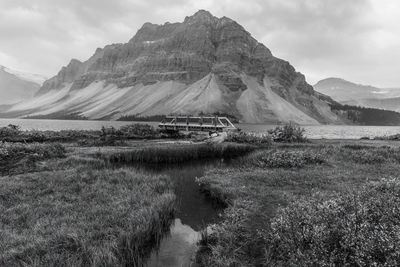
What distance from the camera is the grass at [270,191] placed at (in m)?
9.85

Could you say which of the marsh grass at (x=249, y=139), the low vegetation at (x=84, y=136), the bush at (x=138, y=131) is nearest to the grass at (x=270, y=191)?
the marsh grass at (x=249, y=139)

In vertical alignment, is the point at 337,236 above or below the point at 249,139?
below

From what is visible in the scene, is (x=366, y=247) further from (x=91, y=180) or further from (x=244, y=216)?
(x=91, y=180)

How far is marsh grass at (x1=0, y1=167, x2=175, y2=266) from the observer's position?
9.31 m

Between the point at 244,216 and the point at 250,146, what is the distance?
27.5 meters

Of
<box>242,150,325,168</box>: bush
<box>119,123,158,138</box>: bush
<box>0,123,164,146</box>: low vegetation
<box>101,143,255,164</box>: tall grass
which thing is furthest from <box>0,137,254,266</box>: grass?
<box>119,123,158,138</box>: bush

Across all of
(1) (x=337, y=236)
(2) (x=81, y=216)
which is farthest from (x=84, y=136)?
(1) (x=337, y=236)

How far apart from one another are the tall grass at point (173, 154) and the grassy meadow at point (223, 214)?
491 centimetres

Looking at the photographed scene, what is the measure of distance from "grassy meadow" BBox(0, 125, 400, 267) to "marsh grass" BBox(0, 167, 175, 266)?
4 cm

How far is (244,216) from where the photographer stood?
13.0m

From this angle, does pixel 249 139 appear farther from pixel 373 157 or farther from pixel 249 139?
pixel 373 157

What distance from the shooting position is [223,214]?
48.9ft

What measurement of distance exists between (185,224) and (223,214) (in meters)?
2.24

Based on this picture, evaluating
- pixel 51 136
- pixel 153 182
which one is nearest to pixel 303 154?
pixel 153 182
